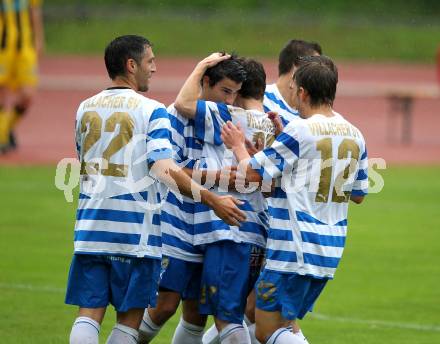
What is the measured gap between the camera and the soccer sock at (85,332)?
6164mm

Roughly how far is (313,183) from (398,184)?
11.6 metres

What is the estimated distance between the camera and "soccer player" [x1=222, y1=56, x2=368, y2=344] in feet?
20.7

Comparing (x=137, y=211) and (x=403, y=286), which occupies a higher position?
(x=137, y=211)

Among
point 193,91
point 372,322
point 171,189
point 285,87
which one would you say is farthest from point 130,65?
point 372,322

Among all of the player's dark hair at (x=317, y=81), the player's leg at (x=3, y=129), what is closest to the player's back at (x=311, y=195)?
the player's dark hair at (x=317, y=81)

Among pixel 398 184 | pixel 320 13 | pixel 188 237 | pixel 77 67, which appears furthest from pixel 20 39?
pixel 320 13

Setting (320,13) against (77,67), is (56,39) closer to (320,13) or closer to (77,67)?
(77,67)

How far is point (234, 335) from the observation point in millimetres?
6754

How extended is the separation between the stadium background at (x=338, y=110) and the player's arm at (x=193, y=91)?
7.45 ft

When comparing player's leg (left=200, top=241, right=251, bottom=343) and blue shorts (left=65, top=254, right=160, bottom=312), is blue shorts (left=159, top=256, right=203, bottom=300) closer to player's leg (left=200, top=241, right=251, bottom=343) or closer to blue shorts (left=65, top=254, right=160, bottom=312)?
player's leg (left=200, top=241, right=251, bottom=343)

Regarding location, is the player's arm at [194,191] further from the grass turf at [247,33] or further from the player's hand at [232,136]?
the grass turf at [247,33]

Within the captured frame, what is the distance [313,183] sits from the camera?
6.35 metres

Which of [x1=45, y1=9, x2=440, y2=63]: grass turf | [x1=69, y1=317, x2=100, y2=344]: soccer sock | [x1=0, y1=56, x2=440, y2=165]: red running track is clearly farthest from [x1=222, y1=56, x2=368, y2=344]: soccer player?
[x1=45, y1=9, x2=440, y2=63]: grass turf

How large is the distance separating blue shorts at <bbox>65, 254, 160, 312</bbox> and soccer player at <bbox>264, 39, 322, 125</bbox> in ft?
5.47
